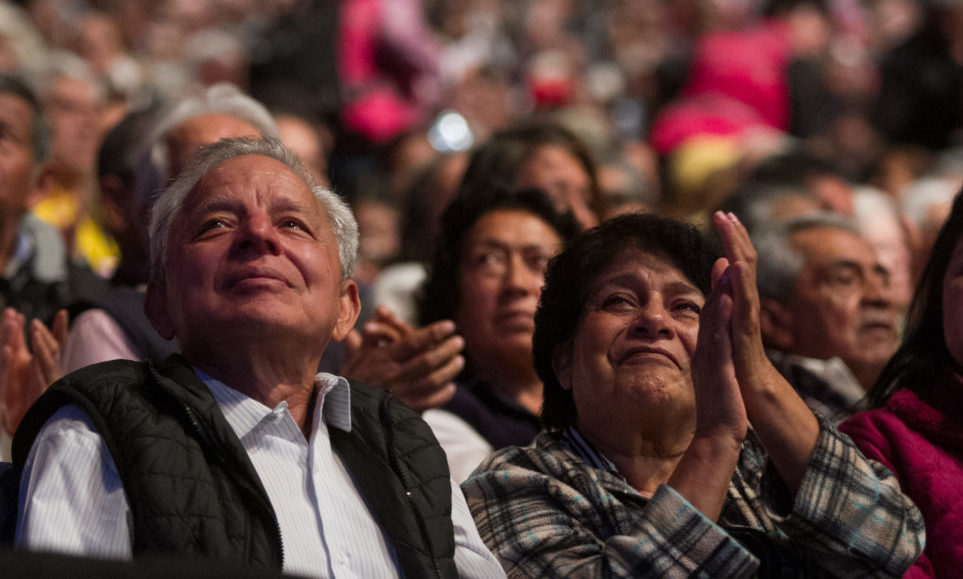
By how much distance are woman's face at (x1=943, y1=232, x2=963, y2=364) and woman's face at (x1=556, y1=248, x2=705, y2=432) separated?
58cm

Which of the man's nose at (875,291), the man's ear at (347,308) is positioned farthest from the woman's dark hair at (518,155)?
the man's ear at (347,308)

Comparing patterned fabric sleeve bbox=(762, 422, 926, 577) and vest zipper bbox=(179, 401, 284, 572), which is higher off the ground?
vest zipper bbox=(179, 401, 284, 572)

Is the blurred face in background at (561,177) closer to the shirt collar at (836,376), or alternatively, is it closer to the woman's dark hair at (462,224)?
the woman's dark hair at (462,224)

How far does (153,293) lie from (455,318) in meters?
1.24

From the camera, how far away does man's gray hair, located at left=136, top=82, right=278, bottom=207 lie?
345cm

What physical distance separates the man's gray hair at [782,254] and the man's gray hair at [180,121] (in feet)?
4.92

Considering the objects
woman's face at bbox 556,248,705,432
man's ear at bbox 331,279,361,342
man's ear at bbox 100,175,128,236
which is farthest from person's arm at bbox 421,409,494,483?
man's ear at bbox 100,175,128,236

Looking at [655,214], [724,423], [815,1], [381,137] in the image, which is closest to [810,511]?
[724,423]

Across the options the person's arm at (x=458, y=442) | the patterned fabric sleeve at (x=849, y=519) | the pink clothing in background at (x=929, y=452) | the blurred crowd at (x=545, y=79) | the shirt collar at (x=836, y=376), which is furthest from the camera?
the blurred crowd at (x=545, y=79)

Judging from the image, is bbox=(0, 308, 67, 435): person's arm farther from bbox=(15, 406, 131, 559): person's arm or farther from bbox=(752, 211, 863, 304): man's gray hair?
bbox=(752, 211, 863, 304): man's gray hair

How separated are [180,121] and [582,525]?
1810mm

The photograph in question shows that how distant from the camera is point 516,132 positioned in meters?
4.44

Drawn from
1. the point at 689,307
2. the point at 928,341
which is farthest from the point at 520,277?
the point at 928,341

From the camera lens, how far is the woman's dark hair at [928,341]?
2.76 meters
